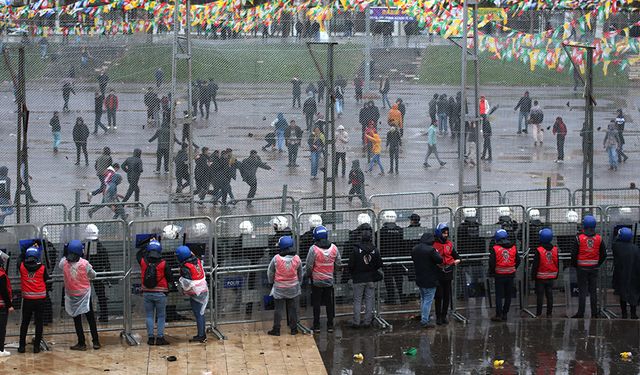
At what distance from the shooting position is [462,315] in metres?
17.0

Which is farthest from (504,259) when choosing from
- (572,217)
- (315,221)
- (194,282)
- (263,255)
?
(194,282)

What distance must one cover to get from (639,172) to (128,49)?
910 cm

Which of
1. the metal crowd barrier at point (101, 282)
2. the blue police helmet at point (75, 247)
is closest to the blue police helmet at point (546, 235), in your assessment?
the metal crowd barrier at point (101, 282)

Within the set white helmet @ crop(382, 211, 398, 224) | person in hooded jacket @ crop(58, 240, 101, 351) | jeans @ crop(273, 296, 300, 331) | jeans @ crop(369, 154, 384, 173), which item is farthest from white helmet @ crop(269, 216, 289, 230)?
jeans @ crop(369, 154, 384, 173)

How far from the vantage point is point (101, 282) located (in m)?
15.8

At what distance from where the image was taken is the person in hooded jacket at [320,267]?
16.0 m

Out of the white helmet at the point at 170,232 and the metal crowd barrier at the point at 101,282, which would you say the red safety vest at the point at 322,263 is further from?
the metal crowd barrier at the point at 101,282

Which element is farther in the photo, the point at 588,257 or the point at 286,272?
the point at 588,257

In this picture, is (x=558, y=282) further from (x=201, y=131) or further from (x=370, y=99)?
(x=201, y=131)

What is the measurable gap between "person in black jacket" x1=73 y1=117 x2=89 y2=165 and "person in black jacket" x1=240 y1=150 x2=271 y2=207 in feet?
8.25

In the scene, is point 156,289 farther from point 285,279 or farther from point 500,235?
point 500,235

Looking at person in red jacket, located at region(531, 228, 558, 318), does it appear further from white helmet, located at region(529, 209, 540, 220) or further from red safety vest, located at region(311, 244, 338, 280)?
red safety vest, located at region(311, 244, 338, 280)

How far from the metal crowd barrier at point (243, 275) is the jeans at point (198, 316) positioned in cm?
53

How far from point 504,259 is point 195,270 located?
4081 millimetres
